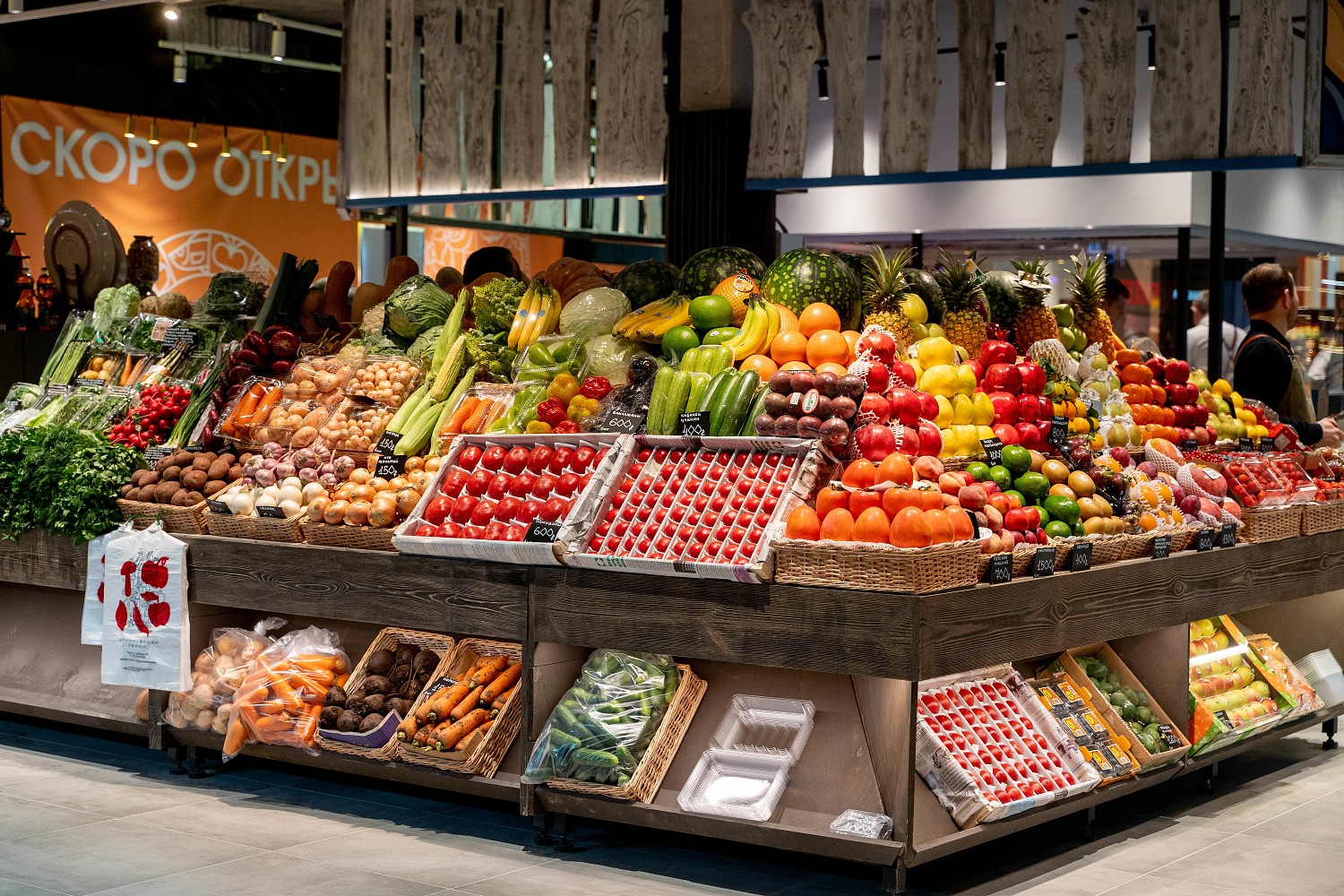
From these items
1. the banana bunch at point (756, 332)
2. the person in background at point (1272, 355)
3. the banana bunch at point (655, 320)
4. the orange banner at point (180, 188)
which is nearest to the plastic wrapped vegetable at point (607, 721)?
the banana bunch at point (756, 332)

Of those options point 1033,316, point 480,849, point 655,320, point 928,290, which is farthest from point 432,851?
point 1033,316

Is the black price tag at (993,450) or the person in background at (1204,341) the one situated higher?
the person in background at (1204,341)

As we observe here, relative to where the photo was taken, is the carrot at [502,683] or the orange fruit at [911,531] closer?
the orange fruit at [911,531]

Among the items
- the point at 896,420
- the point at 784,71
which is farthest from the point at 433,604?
the point at 784,71

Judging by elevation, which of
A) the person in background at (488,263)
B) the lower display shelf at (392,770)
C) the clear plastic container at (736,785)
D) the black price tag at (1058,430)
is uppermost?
the person in background at (488,263)

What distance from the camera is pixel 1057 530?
4.64 meters

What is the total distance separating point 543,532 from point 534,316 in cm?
147

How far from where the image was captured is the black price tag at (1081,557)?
4.63m

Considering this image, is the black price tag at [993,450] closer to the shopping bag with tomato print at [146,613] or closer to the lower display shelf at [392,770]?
the lower display shelf at [392,770]

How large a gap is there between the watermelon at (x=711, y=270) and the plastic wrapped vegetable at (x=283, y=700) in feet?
6.16

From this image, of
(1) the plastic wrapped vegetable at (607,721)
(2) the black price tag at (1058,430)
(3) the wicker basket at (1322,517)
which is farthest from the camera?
(3) the wicker basket at (1322,517)

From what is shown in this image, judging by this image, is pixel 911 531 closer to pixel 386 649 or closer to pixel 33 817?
pixel 386 649

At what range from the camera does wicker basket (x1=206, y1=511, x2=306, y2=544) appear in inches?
207

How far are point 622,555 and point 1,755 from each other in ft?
9.57
